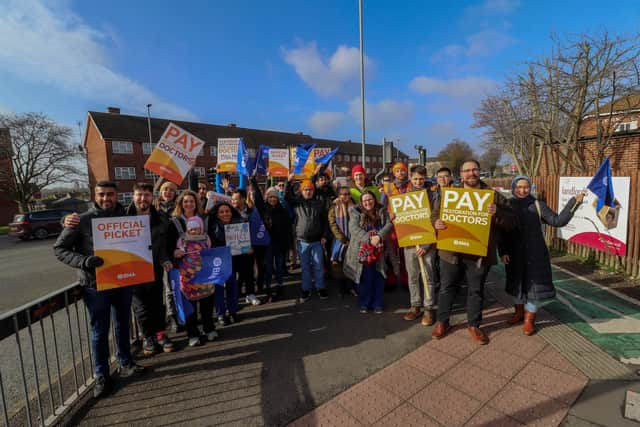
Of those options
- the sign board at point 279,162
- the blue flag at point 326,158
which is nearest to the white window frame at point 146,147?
the sign board at point 279,162

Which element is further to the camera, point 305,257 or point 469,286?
point 305,257

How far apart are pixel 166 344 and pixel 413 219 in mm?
3482

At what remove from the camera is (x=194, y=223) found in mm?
3697

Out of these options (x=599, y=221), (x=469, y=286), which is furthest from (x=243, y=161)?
(x=599, y=221)

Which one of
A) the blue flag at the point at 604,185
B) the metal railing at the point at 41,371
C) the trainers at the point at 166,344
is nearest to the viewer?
Result: the metal railing at the point at 41,371

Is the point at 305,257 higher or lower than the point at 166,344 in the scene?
higher

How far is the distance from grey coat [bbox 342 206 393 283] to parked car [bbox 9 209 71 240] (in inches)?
755

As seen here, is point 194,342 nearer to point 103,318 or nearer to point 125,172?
point 103,318

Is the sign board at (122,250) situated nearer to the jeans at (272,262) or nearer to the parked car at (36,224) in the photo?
the jeans at (272,262)

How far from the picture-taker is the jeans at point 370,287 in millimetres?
4566

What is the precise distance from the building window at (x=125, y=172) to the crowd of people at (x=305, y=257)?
3955cm

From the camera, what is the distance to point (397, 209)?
4.12 m

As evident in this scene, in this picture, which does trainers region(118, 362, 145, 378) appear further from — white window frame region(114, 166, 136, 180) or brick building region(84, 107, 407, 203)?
white window frame region(114, 166, 136, 180)

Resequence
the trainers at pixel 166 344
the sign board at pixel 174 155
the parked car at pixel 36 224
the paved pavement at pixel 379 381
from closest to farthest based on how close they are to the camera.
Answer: the paved pavement at pixel 379 381 < the trainers at pixel 166 344 < the sign board at pixel 174 155 < the parked car at pixel 36 224
